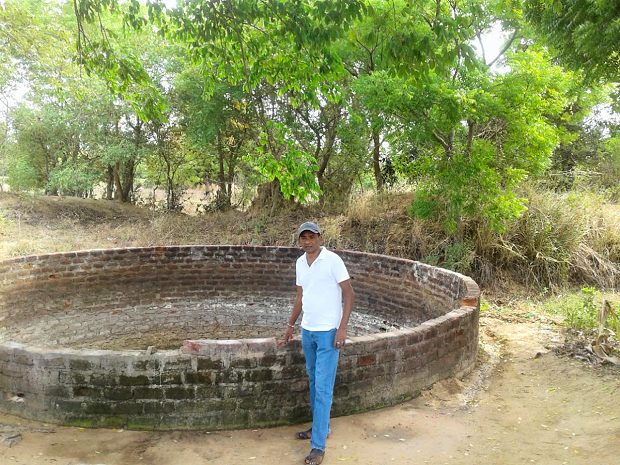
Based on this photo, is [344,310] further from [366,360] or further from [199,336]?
[199,336]

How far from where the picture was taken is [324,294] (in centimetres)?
332

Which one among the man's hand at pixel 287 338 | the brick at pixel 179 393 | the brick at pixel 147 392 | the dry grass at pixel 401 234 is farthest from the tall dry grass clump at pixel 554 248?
the brick at pixel 147 392

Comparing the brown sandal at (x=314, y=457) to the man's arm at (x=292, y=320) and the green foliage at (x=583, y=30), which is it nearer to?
the man's arm at (x=292, y=320)

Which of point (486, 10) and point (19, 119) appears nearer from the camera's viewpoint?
point (486, 10)

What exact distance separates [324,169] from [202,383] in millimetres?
9735

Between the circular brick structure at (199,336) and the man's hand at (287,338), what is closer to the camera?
the circular brick structure at (199,336)

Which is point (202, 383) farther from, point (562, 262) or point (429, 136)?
point (562, 262)

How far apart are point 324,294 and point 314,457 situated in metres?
1.03

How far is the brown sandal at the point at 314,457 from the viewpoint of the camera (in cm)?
324

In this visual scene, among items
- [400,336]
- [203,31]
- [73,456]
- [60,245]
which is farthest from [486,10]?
[60,245]

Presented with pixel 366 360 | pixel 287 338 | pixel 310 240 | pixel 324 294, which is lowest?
pixel 366 360

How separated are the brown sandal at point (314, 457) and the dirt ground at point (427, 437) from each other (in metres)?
0.07

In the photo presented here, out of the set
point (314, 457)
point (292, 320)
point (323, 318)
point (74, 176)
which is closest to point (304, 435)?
point (314, 457)

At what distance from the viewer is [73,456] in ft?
10.8
